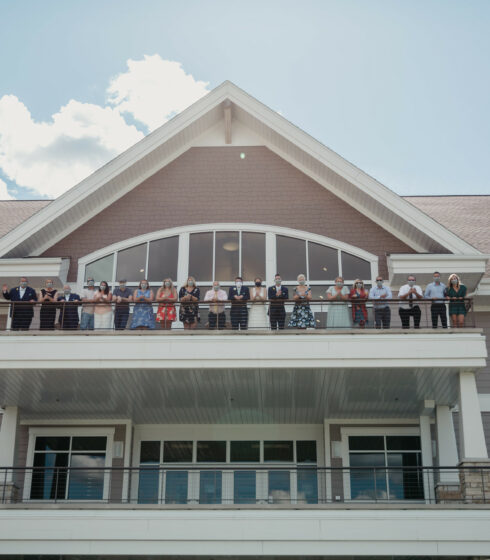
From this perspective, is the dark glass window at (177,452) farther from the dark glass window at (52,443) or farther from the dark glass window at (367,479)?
the dark glass window at (367,479)

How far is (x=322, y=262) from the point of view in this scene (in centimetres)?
2117

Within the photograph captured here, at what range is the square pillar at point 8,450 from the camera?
18333 mm

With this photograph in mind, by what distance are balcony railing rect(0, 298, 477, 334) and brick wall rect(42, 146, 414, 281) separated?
2.80 m

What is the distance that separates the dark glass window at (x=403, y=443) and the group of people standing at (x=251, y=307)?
3.93 metres

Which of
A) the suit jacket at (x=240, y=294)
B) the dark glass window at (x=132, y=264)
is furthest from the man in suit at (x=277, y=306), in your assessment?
the dark glass window at (x=132, y=264)

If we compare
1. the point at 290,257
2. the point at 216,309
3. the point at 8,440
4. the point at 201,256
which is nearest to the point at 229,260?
the point at 201,256

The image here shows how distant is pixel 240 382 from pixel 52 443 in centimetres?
579

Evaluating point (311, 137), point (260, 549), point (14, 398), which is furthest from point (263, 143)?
point (260, 549)

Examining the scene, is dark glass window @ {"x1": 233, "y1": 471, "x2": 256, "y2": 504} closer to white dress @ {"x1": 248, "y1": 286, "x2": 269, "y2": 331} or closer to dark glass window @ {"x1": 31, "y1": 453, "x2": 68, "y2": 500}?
white dress @ {"x1": 248, "y1": 286, "x2": 269, "y2": 331}

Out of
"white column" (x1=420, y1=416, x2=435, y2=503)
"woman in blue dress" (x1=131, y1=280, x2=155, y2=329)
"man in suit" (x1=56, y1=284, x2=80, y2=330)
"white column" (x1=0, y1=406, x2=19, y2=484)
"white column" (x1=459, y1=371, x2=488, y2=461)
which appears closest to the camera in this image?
"white column" (x1=459, y1=371, x2=488, y2=461)

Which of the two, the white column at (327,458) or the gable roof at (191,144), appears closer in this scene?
the white column at (327,458)

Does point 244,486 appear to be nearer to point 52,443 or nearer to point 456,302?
point 52,443

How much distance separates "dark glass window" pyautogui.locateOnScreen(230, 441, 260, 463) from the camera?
21031mm

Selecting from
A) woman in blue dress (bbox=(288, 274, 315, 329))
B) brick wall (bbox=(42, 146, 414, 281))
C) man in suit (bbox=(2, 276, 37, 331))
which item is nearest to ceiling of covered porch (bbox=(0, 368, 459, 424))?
woman in blue dress (bbox=(288, 274, 315, 329))
